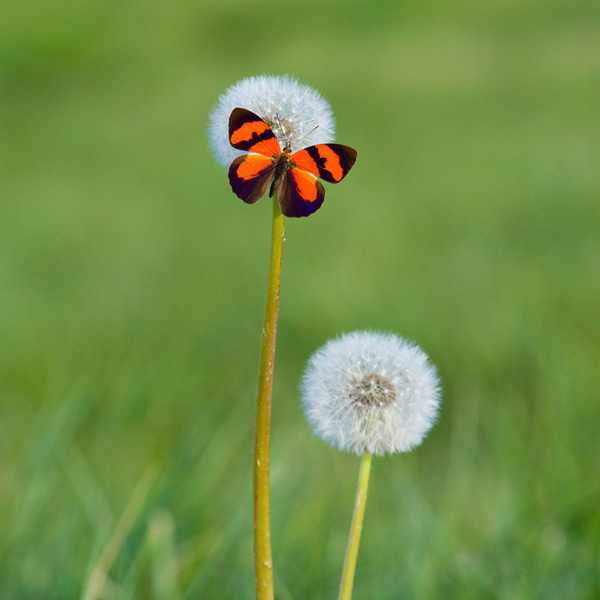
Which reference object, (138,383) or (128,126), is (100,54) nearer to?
(128,126)

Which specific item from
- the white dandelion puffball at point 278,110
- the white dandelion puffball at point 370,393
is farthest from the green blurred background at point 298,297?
the white dandelion puffball at point 278,110

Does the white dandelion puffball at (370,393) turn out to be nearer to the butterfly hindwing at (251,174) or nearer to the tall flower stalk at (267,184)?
the tall flower stalk at (267,184)

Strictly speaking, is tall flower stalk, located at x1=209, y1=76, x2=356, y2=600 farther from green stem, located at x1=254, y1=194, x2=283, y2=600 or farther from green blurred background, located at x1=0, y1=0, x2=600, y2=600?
green blurred background, located at x1=0, y1=0, x2=600, y2=600

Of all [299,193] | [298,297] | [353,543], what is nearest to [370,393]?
[353,543]

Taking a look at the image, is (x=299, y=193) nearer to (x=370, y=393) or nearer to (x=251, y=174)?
(x=251, y=174)

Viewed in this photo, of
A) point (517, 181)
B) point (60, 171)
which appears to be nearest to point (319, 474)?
point (517, 181)

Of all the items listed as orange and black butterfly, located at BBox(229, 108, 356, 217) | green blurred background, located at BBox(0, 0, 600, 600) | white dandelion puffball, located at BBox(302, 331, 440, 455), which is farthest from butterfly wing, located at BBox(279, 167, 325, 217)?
green blurred background, located at BBox(0, 0, 600, 600)
